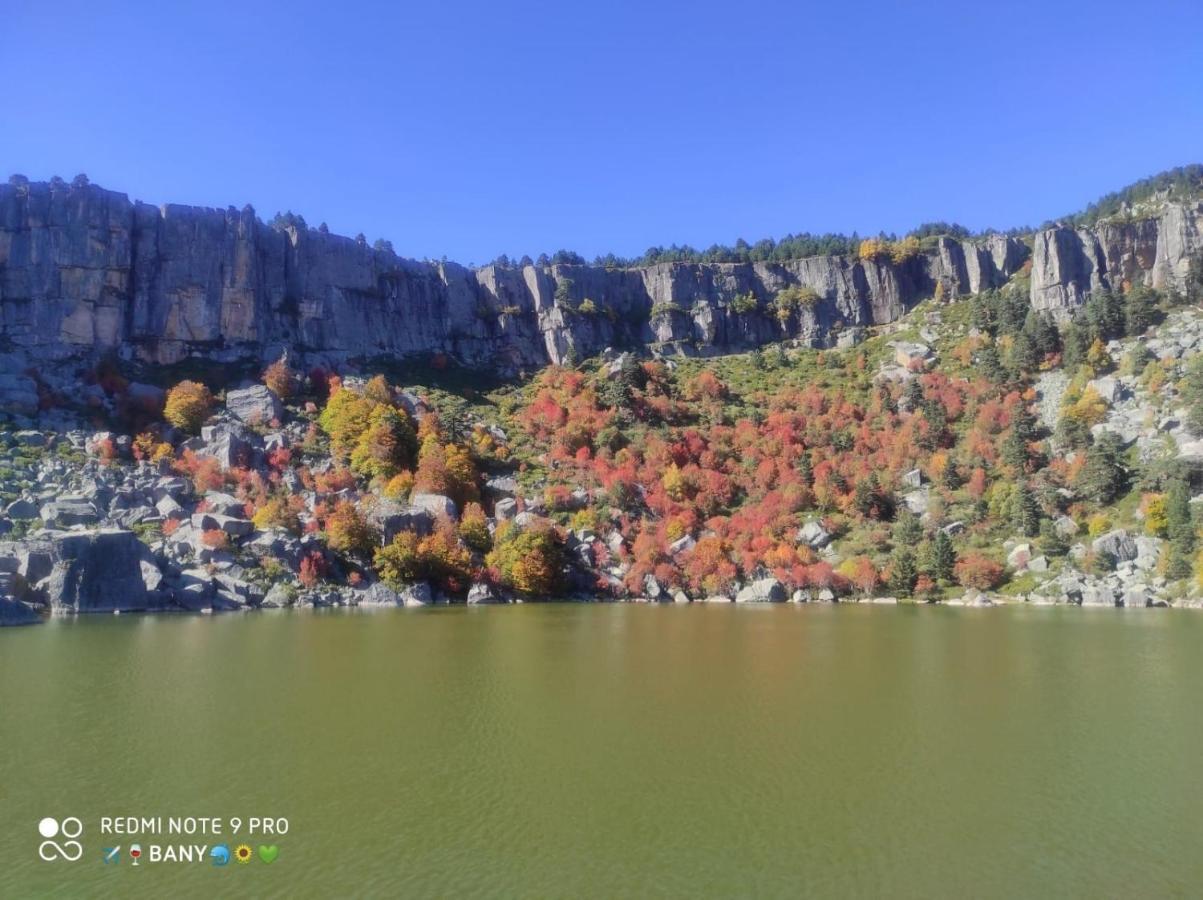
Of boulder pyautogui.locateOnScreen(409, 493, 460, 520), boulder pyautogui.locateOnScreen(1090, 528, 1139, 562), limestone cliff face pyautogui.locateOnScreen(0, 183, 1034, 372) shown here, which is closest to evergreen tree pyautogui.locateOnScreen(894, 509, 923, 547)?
boulder pyautogui.locateOnScreen(1090, 528, 1139, 562)

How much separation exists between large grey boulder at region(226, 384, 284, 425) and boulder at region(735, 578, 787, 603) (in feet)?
176

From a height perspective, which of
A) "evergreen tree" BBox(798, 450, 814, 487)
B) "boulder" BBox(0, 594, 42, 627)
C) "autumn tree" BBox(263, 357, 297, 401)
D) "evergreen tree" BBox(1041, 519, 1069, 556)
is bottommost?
"boulder" BBox(0, 594, 42, 627)

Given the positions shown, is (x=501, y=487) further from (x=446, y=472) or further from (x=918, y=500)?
(x=918, y=500)

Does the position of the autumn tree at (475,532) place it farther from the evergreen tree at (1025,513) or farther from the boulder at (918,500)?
the evergreen tree at (1025,513)

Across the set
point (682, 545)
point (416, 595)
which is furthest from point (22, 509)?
point (682, 545)

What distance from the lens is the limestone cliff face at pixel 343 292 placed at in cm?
8894

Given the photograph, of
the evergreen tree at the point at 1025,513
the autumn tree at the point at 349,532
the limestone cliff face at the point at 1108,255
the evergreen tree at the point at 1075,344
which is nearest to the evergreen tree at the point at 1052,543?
the evergreen tree at the point at 1025,513

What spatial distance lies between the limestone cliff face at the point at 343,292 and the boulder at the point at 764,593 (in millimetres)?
56460

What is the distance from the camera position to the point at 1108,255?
108562 millimetres

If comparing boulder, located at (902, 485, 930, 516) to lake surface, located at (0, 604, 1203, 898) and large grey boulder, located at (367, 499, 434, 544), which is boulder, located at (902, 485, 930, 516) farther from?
large grey boulder, located at (367, 499, 434, 544)

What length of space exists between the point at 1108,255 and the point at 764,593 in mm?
81524

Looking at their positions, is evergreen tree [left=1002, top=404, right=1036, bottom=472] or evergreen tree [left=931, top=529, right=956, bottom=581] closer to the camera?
evergreen tree [left=931, top=529, right=956, bottom=581]

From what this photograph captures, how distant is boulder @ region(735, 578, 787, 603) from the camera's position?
67125 millimetres

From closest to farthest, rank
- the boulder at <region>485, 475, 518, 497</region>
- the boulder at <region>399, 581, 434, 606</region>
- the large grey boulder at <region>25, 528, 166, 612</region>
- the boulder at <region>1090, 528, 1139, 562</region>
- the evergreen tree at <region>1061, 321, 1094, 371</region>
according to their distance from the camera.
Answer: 1. the large grey boulder at <region>25, 528, 166, 612</region>
2. the boulder at <region>1090, 528, 1139, 562</region>
3. the boulder at <region>399, 581, 434, 606</region>
4. the boulder at <region>485, 475, 518, 497</region>
5. the evergreen tree at <region>1061, 321, 1094, 371</region>
